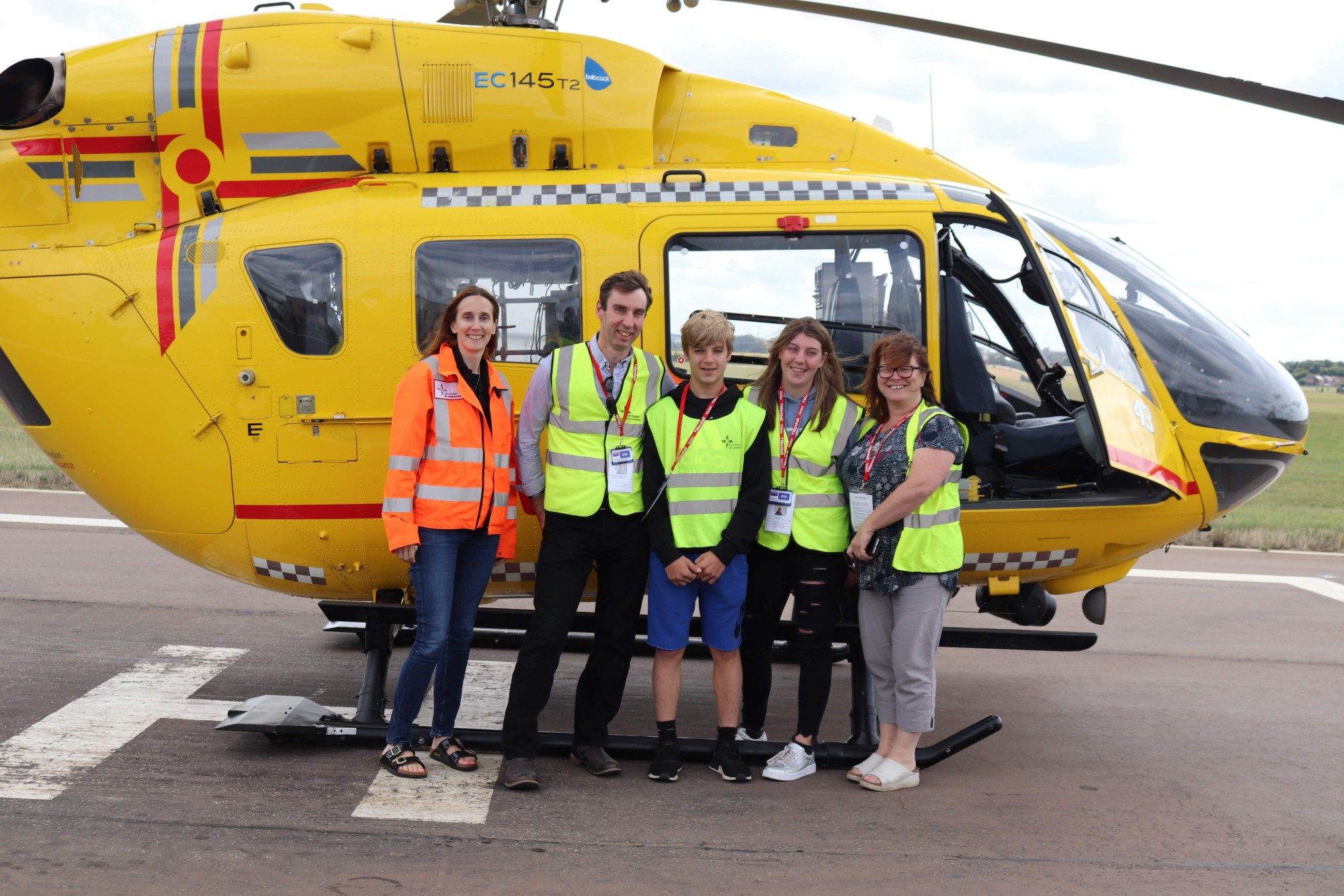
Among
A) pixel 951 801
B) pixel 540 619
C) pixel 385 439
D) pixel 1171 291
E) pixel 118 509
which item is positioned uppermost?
pixel 1171 291

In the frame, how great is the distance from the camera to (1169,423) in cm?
514

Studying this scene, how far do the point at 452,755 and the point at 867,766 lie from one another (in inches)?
71.6

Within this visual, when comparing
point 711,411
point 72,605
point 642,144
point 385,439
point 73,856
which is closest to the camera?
point 73,856

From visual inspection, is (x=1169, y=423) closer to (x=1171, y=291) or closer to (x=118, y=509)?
(x=1171, y=291)

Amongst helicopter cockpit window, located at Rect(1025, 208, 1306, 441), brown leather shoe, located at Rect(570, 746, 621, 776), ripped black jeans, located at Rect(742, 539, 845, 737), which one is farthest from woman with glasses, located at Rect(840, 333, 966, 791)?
helicopter cockpit window, located at Rect(1025, 208, 1306, 441)

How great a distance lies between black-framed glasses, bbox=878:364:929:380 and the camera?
4523 mm

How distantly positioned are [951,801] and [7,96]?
535 cm

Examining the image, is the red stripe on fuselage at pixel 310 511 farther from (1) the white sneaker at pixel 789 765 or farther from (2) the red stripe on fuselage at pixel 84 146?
(1) the white sneaker at pixel 789 765

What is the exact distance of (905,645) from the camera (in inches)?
183

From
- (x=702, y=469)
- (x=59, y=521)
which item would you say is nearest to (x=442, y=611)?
(x=702, y=469)

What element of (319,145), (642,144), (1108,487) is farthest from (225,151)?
(1108,487)

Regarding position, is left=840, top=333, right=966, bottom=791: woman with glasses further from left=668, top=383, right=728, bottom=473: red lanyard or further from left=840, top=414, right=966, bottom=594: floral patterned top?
left=668, top=383, right=728, bottom=473: red lanyard

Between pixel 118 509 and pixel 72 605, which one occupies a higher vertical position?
pixel 118 509

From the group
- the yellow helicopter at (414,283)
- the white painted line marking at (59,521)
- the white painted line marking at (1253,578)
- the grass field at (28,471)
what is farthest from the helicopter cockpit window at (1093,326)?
the grass field at (28,471)
